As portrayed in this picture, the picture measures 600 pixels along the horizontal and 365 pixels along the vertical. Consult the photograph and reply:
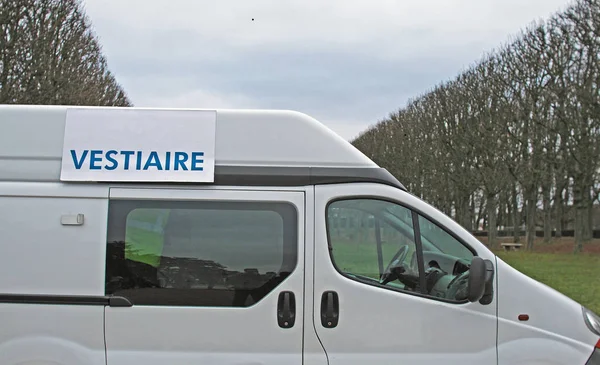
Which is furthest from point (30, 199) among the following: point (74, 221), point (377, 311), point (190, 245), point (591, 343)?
point (591, 343)

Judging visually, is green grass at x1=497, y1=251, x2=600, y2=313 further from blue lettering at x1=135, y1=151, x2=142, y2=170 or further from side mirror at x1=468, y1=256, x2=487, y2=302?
blue lettering at x1=135, y1=151, x2=142, y2=170

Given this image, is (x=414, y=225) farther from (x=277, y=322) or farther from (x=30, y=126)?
(x=30, y=126)

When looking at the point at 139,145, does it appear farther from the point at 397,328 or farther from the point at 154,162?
the point at 397,328

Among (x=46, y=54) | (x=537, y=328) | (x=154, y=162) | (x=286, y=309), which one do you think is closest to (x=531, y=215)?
(x=46, y=54)

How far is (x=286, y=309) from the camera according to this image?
3758 millimetres

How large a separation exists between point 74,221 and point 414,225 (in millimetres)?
2307

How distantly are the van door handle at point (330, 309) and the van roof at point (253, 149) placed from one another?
79 cm

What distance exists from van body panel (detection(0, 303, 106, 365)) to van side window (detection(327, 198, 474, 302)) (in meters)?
1.66

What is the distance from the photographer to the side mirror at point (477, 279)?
3.62 meters

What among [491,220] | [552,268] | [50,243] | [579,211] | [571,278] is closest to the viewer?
[50,243]

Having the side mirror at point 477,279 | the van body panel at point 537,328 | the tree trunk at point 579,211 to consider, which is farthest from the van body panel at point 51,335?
the tree trunk at point 579,211

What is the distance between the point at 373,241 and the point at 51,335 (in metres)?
2.23

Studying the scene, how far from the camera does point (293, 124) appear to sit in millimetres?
4090

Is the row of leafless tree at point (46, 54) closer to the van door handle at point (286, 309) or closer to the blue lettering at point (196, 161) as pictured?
the blue lettering at point (196, 161)
